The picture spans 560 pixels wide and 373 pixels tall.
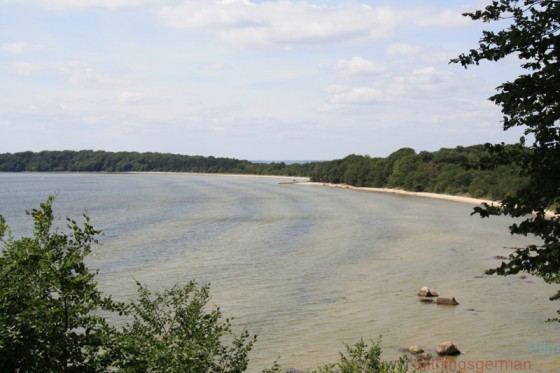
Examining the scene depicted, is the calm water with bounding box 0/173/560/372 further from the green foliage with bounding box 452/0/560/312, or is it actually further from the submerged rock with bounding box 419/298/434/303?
the green foliage with bounding box 452/0/560/312

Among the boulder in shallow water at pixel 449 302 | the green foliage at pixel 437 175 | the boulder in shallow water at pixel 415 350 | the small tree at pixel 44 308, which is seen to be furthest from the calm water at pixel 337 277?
the green foliage at pixel 437 175

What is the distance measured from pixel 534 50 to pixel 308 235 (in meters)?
60.8

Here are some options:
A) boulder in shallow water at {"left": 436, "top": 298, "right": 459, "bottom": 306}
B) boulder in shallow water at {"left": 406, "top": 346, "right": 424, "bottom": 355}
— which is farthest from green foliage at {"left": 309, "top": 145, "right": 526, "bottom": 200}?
boulder in shallow water at {"left": 406, "top": 346, "right": 424, "bottom": 355}

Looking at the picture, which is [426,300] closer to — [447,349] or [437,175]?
[447,349]

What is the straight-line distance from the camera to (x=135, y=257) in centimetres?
5534

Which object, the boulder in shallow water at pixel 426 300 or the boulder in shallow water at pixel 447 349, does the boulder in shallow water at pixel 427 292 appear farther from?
the boulder in shallow water at pixel 447 349

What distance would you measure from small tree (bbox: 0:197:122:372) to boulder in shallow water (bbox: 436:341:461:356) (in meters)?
20.4

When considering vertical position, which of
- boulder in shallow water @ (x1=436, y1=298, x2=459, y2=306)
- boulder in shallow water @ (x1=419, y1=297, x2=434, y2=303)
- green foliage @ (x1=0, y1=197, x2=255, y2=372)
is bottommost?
boulder in shallow water @ (x1=419, y1=297, x2=434, y2=303)

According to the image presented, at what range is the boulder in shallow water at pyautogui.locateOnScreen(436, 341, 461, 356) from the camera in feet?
90.1

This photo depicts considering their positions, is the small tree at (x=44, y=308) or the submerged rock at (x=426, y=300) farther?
the submerged rock at (x=426, y=300)

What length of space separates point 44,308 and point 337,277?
37.4 meters

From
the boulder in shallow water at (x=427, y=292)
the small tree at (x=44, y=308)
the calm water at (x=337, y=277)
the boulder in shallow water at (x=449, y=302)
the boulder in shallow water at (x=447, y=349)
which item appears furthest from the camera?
the boulder in shallow water at (x=427, y=292)

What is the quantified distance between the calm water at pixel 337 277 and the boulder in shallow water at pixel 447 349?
0.61 meters

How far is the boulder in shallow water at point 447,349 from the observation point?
27.5 meters
